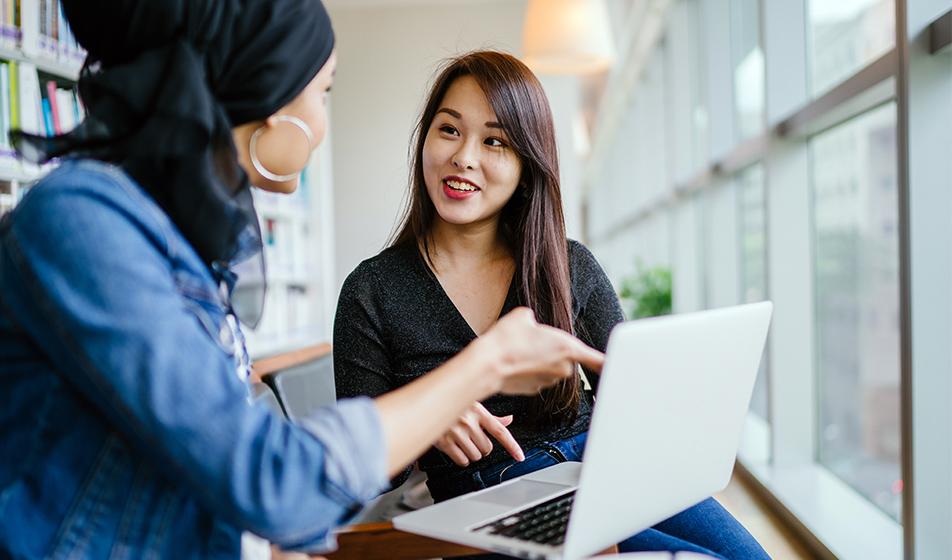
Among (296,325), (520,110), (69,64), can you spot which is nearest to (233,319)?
(520,110)

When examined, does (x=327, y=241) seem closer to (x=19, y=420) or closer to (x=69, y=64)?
(x=69, y=64)

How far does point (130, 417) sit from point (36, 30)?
2.47m

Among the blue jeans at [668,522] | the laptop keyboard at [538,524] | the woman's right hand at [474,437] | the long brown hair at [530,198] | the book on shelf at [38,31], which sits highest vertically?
the book on shelf at [38,31]

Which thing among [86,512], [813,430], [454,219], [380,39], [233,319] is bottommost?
[813,430]

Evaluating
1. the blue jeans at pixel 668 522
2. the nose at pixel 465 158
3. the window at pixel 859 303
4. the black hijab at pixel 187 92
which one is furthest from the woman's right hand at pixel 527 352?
the window at pixel 859 303

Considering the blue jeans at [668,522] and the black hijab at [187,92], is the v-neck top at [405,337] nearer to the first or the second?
the blue jeans at [668,522]

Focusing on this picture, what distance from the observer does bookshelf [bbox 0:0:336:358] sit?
2607 millimetres

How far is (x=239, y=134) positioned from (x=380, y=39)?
495 cm

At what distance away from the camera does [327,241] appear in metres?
5.73

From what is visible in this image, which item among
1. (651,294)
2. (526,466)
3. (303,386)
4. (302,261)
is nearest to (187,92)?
(526,466)

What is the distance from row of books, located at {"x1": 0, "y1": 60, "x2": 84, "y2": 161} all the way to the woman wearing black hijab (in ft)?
6.35

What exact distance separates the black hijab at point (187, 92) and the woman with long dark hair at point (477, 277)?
648 mm

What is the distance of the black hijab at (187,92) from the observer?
2.63ft

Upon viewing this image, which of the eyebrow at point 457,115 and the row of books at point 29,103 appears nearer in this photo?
the eyebrow at point 457,115
